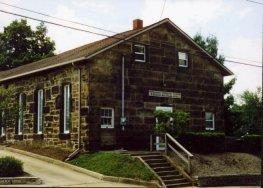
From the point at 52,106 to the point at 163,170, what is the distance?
8.72 m

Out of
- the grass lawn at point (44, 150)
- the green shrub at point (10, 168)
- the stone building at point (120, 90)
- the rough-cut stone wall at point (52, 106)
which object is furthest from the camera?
the rough-cut stone wall at point (52, 106)

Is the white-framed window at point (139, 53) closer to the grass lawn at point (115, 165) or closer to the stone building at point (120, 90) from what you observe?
the stone building at point (120, 90)

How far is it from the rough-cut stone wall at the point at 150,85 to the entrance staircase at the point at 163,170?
9.81 ft

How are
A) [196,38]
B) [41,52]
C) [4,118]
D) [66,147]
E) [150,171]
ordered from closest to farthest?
[150,171], [4,118], [66,147], [196,38], [41,52]

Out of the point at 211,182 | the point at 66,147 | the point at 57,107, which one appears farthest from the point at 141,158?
the point at 57,107

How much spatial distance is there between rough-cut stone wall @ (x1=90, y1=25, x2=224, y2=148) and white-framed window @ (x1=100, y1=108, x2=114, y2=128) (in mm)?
253

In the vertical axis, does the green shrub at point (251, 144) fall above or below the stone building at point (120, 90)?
below

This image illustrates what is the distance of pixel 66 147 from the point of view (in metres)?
25.8

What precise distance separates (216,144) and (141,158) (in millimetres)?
5978

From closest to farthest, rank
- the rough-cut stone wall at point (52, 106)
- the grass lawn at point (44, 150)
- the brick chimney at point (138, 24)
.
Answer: the grass lawn at point (44, 150) → the rough-cut stone wall at point (52, 106) → the brick chimney at point (138, 24)

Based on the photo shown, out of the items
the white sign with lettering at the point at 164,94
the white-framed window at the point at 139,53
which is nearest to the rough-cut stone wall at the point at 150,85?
the white sign with lettering at the point at 164,94

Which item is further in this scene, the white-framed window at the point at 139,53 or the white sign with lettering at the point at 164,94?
the white sign with lettering at the point at 164,94

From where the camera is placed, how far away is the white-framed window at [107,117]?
2525cm

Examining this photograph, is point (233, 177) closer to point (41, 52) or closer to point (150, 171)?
point (150, 171)
